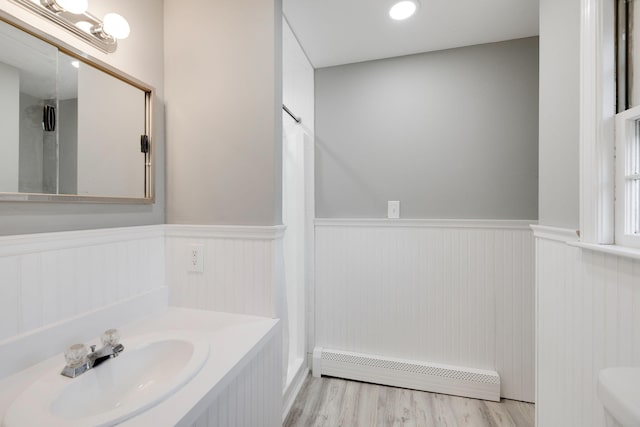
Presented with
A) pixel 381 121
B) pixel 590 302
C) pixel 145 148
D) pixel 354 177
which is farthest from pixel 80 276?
pixel 381 121

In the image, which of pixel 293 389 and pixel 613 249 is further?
pixel 293 389

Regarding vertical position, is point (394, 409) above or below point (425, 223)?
below

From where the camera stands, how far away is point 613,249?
2.48 ft

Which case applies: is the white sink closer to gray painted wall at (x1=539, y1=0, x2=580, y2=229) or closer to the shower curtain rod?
gray painted wall at (x1=539, y1=0, x2=580, y2=229)

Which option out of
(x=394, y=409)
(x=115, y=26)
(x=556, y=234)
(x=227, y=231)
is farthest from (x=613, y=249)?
(x=115, y=26)

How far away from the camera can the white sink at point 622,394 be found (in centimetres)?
47

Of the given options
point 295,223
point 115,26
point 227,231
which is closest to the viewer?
point 115,26

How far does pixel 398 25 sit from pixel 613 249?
155 cm

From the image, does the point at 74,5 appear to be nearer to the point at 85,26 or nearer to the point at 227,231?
the point at 85,26

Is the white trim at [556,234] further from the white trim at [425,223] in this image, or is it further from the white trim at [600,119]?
the white trim at [425,223]

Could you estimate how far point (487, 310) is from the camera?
173 centimetres

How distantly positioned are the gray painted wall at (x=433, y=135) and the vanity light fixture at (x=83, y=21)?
1.31 meters

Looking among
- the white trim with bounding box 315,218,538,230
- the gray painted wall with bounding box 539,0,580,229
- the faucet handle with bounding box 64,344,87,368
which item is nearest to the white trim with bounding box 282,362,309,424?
the white trim with bounding box 315,218,538,230

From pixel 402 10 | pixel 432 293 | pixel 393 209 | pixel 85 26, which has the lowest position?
pixel 432 293
